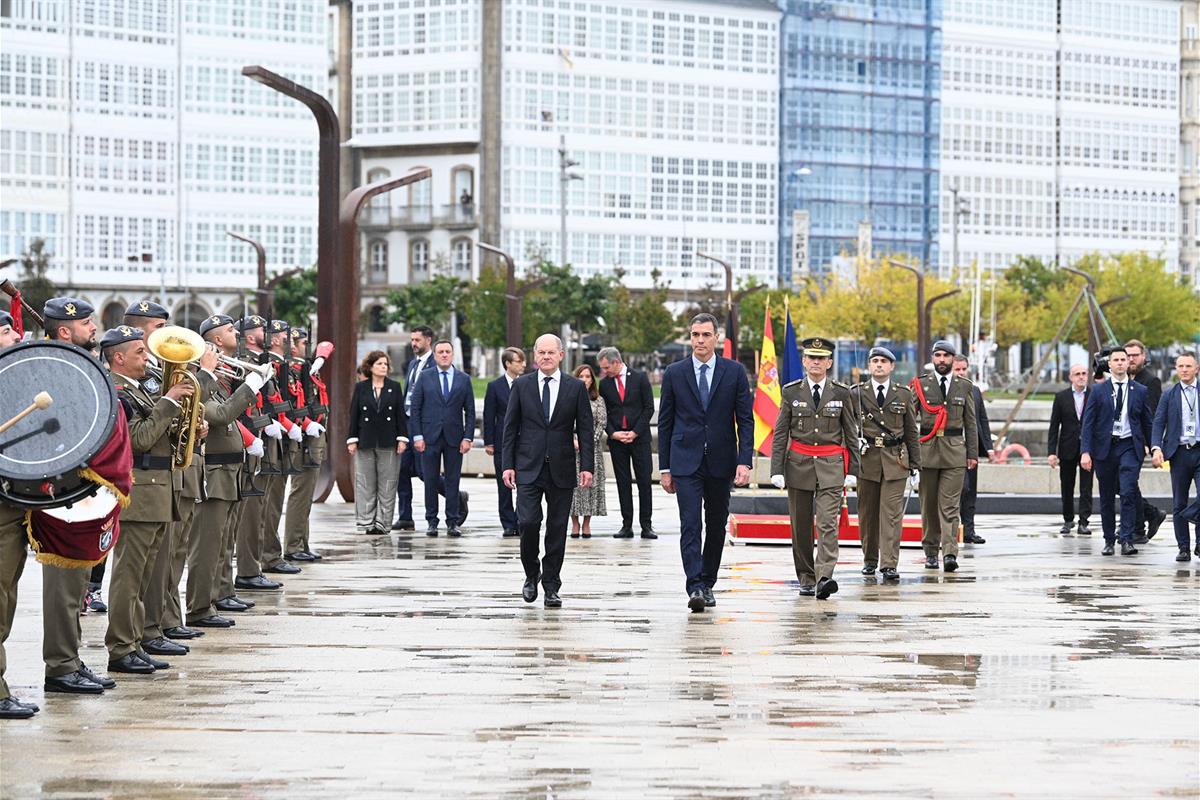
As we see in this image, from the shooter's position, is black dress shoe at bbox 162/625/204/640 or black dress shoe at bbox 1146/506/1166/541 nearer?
black dress shoe at bbox 162/625/204/640

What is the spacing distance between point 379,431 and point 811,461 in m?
6.19

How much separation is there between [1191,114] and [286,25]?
53034mm

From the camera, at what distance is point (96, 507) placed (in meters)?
9.75

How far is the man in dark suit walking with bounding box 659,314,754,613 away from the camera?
1441 cm

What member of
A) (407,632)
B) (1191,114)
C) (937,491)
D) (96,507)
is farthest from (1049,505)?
(1191,114)

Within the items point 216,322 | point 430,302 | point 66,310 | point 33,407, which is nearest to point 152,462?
point 66,310

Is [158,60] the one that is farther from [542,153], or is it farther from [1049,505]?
[1049,505]

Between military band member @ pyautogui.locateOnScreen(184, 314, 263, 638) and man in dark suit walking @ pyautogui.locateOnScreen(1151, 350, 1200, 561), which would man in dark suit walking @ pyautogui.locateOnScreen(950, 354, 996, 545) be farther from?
military band member @ pyautogui.locateOnScreen(184, 314, 263, 638)

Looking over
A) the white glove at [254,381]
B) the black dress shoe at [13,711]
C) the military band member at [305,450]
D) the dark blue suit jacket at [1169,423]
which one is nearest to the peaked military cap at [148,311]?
the white glove at [254,381]

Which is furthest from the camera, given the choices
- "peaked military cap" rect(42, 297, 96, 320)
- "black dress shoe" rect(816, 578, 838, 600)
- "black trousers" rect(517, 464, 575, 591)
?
"black dress shoe" rect(816, 578, 838, 600)

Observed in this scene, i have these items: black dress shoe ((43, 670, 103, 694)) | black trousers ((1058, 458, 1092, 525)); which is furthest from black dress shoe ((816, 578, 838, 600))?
black trousers ((1058, 458, 1092, 525))

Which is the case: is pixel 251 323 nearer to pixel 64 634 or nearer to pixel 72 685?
pixel 64 634

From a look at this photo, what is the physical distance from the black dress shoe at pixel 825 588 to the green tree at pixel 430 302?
78.7 m

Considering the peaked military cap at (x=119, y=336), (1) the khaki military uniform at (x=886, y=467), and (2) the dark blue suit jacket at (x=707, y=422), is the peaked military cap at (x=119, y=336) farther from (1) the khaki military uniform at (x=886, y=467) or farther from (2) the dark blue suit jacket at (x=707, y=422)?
(1) the khaki military uniform at (x=886, y=467)
